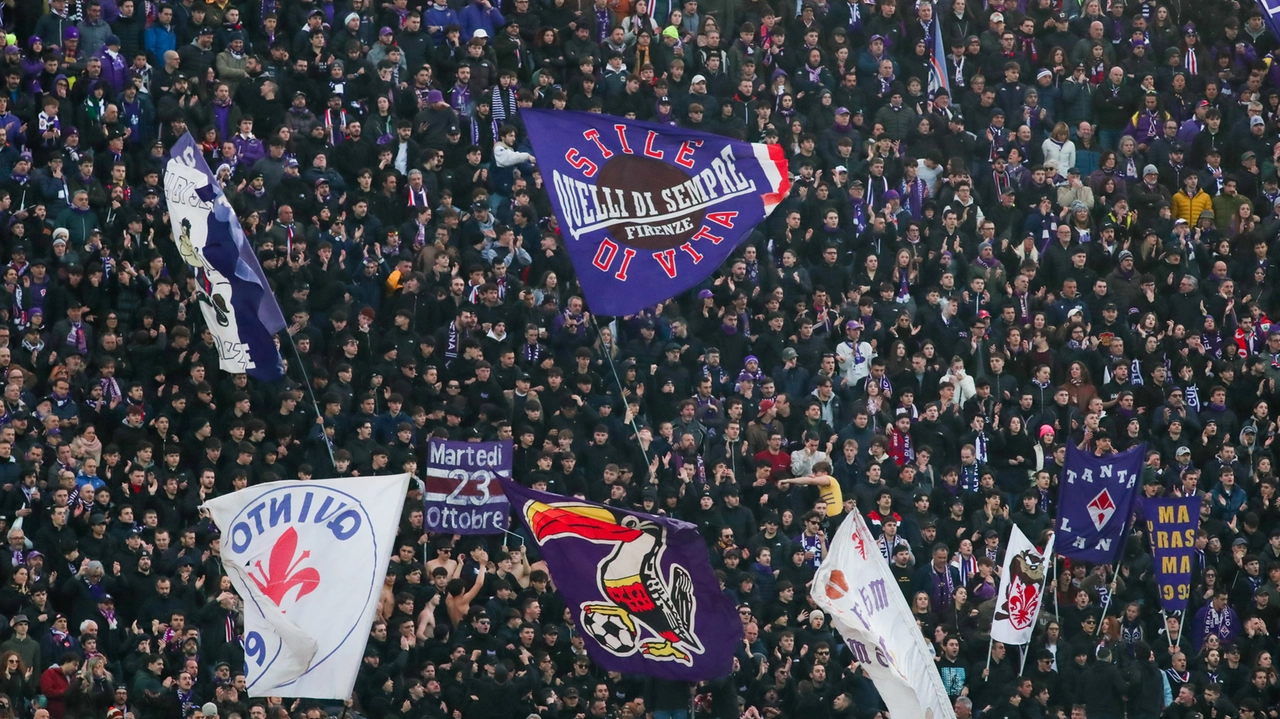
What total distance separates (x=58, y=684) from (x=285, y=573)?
2942mm

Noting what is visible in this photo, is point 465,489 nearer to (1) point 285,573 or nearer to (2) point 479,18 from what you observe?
(1) point 285,573

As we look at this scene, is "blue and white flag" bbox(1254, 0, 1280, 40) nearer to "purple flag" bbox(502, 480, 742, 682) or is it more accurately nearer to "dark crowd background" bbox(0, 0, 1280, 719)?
"dark crowd background" bbox(0, 0, 1280, 719)

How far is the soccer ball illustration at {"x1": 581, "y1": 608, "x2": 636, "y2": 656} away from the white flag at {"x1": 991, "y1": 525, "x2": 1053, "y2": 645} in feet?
20.8

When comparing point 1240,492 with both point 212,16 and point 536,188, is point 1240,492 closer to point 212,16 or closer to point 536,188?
point 536,188

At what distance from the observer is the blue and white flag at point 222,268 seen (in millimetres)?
22266

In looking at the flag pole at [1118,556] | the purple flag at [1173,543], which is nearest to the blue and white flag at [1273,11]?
the flag pole at [1118,556]

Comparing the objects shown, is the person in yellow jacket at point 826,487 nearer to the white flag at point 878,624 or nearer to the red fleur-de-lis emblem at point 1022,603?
the red fleur-de-lis emblem at point 1022,603

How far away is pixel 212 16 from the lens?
27453 millimetres

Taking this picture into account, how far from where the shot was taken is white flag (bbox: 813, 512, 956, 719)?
18.2 meters

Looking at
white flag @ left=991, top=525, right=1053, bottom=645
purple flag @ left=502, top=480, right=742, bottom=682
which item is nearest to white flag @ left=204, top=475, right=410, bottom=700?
purple flag @ left=502, top=480, right=742, bottom=682

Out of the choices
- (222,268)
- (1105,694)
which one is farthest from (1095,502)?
(222,268)

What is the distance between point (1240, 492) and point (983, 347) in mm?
3140

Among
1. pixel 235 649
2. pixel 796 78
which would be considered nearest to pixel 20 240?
pixel 235 649

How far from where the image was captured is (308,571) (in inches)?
716
